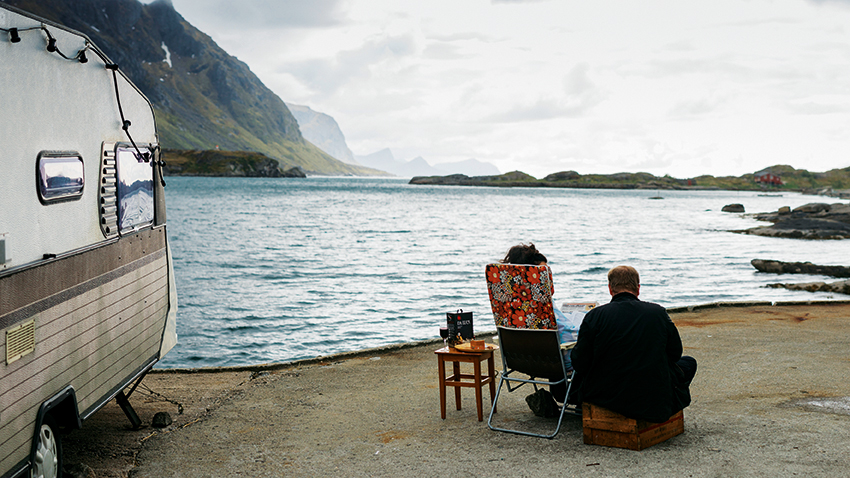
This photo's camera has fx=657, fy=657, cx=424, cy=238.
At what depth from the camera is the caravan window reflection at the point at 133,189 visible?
610 cm

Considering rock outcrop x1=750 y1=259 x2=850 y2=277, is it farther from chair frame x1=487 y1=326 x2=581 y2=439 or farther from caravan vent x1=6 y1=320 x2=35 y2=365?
caravan vent x1=6 y1=320 x2=35 y2=365

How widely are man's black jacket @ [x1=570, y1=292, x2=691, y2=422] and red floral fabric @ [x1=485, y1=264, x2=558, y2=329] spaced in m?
0.51

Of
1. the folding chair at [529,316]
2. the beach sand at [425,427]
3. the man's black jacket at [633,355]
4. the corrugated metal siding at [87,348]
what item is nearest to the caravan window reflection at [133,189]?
the corrugated metal siding at [87,348]

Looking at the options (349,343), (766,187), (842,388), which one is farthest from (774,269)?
(766,187)

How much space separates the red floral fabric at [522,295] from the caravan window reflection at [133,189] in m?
3.45

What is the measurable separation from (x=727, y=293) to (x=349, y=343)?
11.9m

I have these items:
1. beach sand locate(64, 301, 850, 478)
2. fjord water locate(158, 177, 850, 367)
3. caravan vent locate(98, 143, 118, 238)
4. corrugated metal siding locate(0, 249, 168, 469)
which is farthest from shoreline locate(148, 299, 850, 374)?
caravan vent locate(98, 143, 118, 238)

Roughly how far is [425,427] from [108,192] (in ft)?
11.8

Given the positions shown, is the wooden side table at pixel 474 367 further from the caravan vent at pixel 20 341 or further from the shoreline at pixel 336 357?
the shoreline at pixel 336 357

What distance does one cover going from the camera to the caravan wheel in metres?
4.35

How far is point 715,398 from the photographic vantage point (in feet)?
22.2

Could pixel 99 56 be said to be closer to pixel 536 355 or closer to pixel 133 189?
pixel 133 189

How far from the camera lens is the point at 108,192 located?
19.0 feet

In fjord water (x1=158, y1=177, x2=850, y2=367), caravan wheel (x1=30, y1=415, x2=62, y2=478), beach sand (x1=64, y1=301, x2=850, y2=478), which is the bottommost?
fjord water (x1=158, y1=177, x2=850, y2=367)
